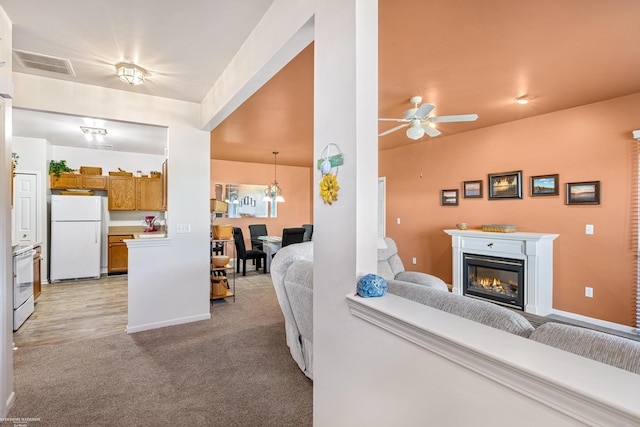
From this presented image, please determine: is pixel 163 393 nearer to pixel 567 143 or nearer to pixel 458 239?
pixel 458 239

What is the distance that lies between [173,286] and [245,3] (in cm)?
298

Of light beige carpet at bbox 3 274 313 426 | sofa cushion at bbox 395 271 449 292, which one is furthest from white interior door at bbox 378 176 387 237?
light beige carpet at bbox 3 274 313 426

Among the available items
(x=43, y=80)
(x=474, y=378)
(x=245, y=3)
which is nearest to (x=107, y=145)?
(x=43, y=80)

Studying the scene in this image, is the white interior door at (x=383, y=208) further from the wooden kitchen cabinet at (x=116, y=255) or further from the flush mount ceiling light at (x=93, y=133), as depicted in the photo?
the wooden kitchen cabinet at (x=116, y=255)

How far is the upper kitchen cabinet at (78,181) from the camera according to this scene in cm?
573

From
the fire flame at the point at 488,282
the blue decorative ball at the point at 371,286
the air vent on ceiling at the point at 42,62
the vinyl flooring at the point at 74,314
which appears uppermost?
the air vent on ceiling at the point at 42,62

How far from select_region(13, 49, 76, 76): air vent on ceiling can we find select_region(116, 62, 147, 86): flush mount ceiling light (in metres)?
→ 0.40

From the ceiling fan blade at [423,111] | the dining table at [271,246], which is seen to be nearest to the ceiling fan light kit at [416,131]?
the ceiling fan blade at [423,111]

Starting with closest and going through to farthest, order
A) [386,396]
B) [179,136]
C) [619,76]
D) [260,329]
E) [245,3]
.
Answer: [386,396] < [245,3] < [619,76] < [260,329] < [179,136]

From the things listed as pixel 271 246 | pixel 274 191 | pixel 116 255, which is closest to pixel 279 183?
pixel 274 191

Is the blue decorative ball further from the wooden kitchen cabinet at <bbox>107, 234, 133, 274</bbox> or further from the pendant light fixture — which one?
the wooden kitchen cabinet at <bbox>107, 234, 133, 274</bbox>

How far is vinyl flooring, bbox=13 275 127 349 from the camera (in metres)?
3.23

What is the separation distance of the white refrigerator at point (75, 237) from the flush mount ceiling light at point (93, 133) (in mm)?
1199

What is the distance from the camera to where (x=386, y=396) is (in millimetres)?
1122
